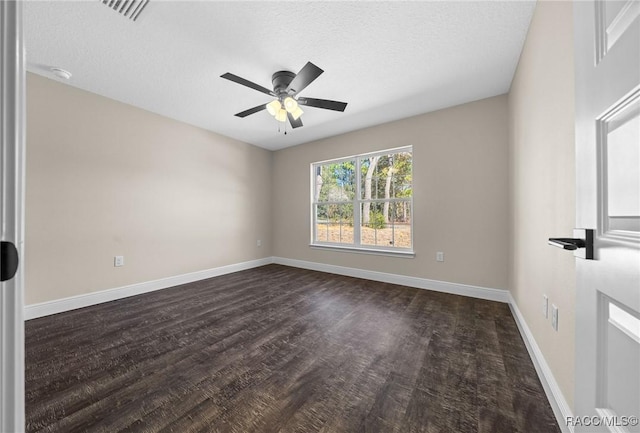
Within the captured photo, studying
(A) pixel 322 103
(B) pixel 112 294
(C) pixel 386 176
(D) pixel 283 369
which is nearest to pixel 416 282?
(C) pixel 386 176

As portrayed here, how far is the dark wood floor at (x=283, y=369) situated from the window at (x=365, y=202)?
Result: 54.5 inches

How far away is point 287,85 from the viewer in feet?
7.97

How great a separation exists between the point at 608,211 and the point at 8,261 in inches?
49.9

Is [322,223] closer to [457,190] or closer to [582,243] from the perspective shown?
[457,190]

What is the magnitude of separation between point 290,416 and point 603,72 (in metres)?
1.78

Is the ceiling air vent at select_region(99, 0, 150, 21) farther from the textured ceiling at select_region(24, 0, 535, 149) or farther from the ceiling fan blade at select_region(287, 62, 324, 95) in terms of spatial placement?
the ceiling fan blade at select_region(287, 62, 324, 95)

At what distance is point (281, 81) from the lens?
2.41m

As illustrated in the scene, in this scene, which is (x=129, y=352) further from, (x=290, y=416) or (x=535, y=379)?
(x=535, y=379)

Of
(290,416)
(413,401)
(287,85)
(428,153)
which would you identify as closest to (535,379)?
(413,401)

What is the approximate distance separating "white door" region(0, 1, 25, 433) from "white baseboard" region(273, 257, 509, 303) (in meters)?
3.69

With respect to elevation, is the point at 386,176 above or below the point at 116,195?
above

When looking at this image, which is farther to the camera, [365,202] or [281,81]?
[365,202]

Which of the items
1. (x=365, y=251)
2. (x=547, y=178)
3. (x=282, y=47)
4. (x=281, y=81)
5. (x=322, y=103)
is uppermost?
(x=282, y=47)

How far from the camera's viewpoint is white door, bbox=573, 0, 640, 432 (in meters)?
0.47
